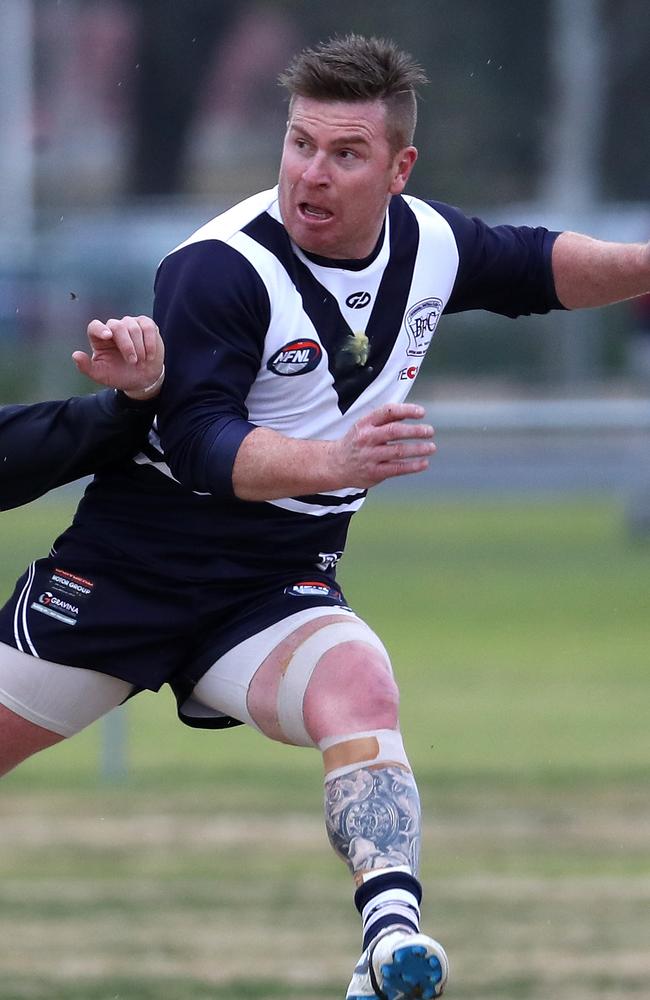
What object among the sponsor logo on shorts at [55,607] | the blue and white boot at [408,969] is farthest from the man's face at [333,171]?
the blue and white boot at [408,969]

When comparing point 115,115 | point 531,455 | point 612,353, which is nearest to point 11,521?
point 531,455

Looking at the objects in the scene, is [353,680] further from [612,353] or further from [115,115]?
[115,115]

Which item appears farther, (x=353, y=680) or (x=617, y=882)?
(x=617, y=882)

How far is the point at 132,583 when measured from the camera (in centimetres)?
466

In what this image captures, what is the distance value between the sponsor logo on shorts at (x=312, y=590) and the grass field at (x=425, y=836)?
1.70 meters

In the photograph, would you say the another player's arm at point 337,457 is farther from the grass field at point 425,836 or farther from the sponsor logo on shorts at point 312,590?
the grass field at point 425,836

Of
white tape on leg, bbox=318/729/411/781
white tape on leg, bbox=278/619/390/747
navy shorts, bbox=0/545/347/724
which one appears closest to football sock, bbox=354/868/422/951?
white tape on leg, bbox=318/729/411/781

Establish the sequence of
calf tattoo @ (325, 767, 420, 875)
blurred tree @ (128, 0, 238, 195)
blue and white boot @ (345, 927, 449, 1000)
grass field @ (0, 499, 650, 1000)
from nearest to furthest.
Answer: blue and white boot @ (345, 927, 449, 1000)
calf tattoo @ (325, 767, 420, 875)
grass field @ (0, 499, 650, 1000)
blurred tree @ (128, 0, 238, 195)

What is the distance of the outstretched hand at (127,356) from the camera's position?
166 inches

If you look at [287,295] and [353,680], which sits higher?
[287,295]

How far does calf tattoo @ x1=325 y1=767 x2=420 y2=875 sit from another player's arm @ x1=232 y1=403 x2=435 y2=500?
60 centimetres

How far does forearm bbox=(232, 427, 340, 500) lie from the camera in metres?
3.99

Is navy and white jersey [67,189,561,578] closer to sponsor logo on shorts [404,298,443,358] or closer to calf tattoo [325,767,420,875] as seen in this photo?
sponsor logo on shorts [404,298,443,358]

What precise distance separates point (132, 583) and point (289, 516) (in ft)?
1.27
